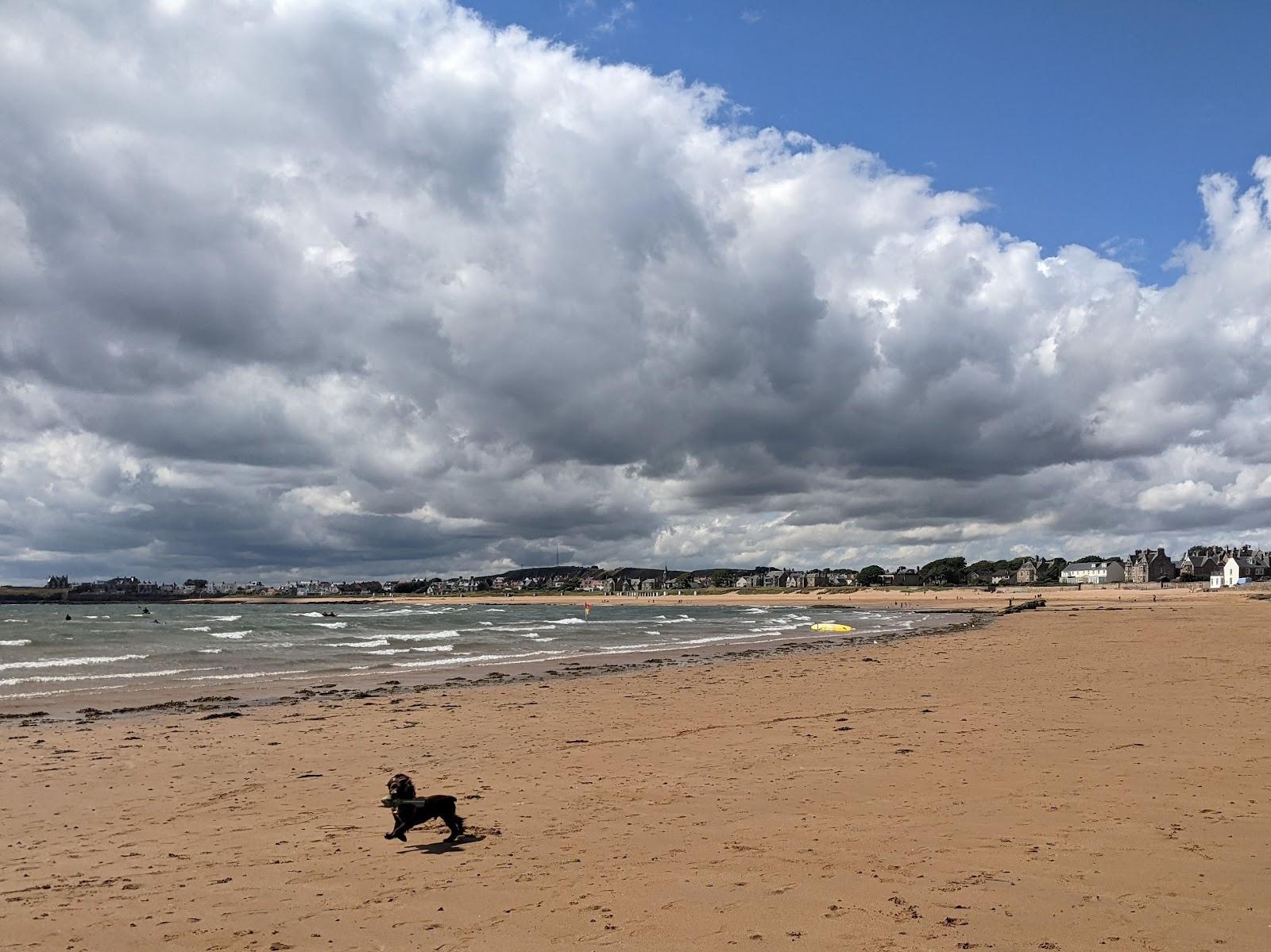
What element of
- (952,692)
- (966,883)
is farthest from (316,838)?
(952,692)

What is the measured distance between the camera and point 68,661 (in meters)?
32.8

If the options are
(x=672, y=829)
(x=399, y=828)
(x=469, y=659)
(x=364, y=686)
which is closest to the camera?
(x=399, y=828)

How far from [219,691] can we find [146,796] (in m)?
12.8

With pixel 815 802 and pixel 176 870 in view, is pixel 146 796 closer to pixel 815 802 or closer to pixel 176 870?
pixel 176 870

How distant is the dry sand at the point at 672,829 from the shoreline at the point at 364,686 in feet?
6.69

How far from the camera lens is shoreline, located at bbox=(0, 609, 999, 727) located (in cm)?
1864

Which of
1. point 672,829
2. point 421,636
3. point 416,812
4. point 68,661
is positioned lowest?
point 421,636

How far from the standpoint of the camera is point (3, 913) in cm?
642

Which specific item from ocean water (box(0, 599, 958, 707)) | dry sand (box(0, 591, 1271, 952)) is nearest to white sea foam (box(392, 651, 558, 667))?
ocean water (box(0, 599, 958, 707))

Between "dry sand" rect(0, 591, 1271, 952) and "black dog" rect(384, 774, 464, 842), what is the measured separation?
25 centimetres

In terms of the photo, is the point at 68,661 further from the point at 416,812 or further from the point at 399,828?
the point at 416,812

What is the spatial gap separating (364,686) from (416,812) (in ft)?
55.5

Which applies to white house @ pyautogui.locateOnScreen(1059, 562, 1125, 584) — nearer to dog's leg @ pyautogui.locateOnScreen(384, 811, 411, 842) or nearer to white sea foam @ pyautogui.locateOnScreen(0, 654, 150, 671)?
white sea foam @ pyautogui.locateOnScreen(0, 654, 150, 671)

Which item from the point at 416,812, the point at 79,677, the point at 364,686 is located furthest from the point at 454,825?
the point at 79,677
